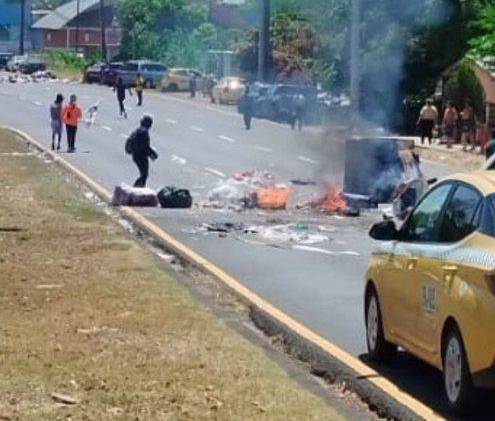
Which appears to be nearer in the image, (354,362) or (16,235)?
(354,362)

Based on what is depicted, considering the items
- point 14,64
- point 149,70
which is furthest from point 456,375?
point 14,64

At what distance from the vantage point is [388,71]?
37.4 meters

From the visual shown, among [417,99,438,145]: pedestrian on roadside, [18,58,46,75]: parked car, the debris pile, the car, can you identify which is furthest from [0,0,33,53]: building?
[417,99,438,145]: pedestrian on roadside

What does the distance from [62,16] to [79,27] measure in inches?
348

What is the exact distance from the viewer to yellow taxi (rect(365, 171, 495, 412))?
952 cm

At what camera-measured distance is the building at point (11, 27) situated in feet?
548

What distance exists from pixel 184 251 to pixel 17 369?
9456 mm

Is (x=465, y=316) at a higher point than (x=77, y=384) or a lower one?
higher

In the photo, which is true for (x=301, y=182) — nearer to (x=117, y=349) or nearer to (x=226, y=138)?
(x=226, y=138)

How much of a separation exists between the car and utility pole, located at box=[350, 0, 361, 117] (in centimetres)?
3918

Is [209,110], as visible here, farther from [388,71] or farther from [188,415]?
[188,415]

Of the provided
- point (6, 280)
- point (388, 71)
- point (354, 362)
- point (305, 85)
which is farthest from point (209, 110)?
point (354, 362)

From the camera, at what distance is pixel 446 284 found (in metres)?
10.1

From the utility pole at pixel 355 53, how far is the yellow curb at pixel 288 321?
7.84m
